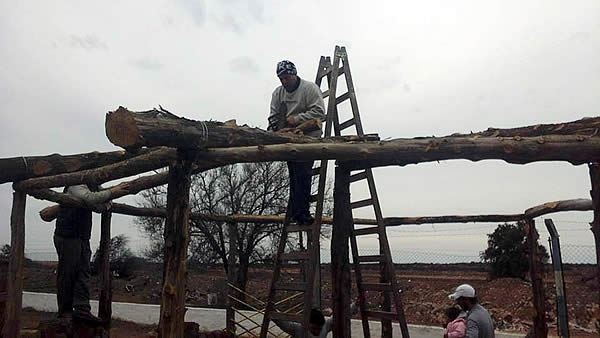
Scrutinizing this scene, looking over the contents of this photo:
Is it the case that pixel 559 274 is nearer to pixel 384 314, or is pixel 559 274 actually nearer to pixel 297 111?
pixel 384 314

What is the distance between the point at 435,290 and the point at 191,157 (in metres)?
12.9

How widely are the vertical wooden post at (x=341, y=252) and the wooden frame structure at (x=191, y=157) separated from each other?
12cm

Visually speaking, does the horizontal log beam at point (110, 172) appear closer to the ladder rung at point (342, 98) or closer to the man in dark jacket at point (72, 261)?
the man in dark jacket at point (72, 261)

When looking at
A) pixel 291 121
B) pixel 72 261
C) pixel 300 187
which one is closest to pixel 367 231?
pixel 300 187

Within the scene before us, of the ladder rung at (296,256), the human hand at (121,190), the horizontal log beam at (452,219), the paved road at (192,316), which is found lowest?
the paved road at (192,316)

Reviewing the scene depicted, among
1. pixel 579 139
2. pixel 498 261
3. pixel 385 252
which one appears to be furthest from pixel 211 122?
pixel 498 261

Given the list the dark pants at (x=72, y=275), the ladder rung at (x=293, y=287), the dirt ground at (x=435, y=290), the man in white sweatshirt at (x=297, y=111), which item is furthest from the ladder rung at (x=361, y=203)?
the dark pants at (x=72, y=275)

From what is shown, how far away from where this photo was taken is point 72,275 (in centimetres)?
656

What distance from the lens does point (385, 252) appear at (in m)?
5.74

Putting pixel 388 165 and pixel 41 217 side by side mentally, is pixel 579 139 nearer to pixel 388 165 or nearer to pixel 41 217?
pixel 388 165

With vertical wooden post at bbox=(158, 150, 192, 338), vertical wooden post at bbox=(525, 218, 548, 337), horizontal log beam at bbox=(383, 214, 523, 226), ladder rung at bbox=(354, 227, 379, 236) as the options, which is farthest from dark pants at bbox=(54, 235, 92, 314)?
vertical wooden post at bbox=(525, 218, 548, 337)

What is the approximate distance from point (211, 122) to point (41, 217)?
3.92 meters

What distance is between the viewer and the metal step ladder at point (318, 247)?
5.52 meters

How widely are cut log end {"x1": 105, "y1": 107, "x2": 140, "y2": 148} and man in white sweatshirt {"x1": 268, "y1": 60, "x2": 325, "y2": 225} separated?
2519mm
